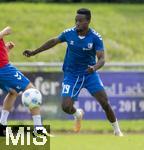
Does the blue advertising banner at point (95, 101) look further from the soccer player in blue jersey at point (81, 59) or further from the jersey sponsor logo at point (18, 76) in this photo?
the jersey sponsor logo at point (18, 76)

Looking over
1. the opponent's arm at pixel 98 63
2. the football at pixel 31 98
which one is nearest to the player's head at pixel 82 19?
the opponent's arm at pixel 98 63

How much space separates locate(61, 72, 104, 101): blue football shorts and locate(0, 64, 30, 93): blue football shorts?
822mm

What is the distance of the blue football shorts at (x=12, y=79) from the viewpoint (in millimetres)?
14906

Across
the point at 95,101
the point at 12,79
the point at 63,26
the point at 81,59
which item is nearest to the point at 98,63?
the point at 81,59

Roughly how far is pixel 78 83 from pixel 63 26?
1917cm

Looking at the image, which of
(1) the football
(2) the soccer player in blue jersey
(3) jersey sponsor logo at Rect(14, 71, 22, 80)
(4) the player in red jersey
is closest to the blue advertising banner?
(2) the soccer player in blue jersey

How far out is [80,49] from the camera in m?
15.1

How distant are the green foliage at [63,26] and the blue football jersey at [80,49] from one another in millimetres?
13464

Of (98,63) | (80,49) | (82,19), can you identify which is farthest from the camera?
(80,49)

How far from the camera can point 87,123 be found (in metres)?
19.0

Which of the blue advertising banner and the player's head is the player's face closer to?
the player's head

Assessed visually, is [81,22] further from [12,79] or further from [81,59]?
[12,79]

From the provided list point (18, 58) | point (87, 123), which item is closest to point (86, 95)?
point (87, 123)

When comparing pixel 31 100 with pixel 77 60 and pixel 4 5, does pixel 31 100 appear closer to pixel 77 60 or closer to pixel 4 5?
pixel 77 60
